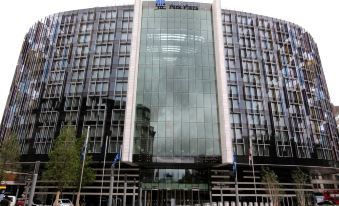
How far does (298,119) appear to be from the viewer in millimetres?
62062

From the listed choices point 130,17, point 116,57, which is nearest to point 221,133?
point 116,57

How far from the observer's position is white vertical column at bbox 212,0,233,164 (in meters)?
50.5

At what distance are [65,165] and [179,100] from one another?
909 inches

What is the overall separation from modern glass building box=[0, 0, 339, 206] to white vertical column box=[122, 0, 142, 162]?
0.66 ft

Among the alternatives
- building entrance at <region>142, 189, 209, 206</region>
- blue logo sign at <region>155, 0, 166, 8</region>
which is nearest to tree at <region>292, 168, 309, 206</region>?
building entrance at <region>142, 189, 209, 206</region>

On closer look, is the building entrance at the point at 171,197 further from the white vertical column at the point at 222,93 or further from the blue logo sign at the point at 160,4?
the blue logo sign at the point at 160,4

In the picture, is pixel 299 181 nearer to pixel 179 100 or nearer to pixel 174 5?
pixel 179 100

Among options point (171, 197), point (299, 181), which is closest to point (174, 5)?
point (171, 197)

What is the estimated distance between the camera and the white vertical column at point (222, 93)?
5052 cm

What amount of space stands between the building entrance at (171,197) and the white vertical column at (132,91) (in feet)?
25.1

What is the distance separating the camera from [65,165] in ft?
153

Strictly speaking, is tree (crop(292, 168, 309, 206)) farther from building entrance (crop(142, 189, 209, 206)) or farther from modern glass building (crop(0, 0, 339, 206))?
building entrance (crop(142, 189, 209, 206))

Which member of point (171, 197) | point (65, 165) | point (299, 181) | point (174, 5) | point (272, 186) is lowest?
point (171, 197)

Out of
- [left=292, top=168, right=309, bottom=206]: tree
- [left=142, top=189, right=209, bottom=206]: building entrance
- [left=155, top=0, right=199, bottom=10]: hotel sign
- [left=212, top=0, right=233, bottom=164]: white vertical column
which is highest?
[left=155, top=0, right=199, bottom=10]: hotel sign
